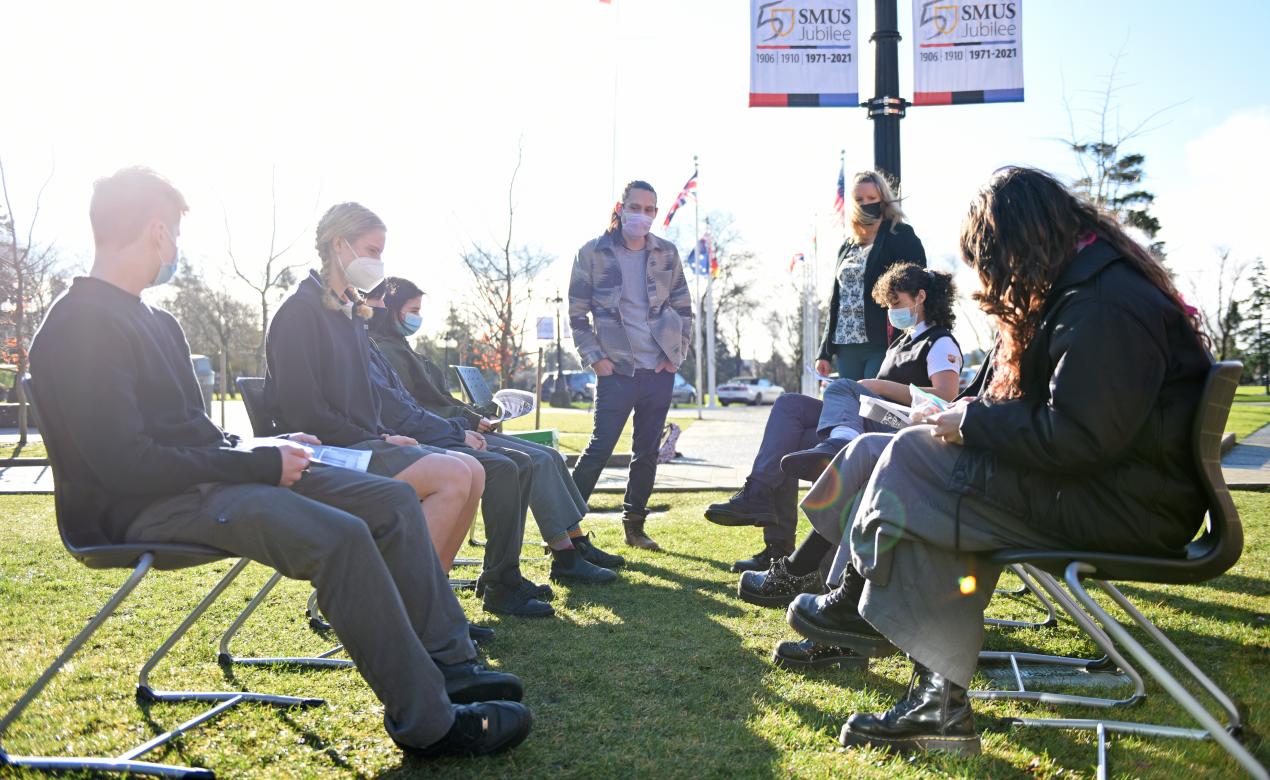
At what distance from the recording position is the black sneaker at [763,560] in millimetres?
4824

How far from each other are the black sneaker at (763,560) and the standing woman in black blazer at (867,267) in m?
1.10

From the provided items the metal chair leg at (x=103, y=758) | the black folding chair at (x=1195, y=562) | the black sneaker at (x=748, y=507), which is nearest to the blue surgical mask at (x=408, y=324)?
the black sneaker at (x=748, y=507)

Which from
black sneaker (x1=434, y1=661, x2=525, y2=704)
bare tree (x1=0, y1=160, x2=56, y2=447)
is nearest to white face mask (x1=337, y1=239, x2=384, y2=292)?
black sneaker (x1=434, y1=661, x2=525, y2=704)

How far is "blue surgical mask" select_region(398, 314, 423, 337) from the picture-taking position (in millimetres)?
4953

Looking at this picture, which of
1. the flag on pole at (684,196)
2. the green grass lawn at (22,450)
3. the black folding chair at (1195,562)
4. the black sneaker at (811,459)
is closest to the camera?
the black folding chair at (1195,562)

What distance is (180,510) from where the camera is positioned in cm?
240

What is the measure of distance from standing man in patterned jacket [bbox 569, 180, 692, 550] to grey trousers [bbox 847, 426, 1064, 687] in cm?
326

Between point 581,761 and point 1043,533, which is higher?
point 1043,533

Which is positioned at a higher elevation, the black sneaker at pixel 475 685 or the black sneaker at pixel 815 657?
the black sneaker at pixel 475 685

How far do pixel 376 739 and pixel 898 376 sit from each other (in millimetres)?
2854

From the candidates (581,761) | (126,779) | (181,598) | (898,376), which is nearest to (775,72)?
(898,376)

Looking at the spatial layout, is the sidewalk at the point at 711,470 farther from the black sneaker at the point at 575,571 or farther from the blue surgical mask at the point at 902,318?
the blue surgical mask at the point at 902,318

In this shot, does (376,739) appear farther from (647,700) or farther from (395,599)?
(647,700)

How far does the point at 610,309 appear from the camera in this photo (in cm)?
571
